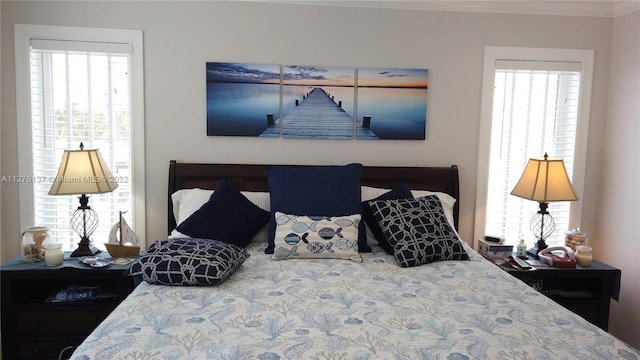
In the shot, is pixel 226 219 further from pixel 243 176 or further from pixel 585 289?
pixel 585 289

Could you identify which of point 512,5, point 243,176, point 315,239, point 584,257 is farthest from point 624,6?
point 243,176

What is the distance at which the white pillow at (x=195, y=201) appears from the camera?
286cm

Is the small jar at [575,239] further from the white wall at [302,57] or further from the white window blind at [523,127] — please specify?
the white wall at [302,57]

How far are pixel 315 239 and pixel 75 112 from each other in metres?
1.84

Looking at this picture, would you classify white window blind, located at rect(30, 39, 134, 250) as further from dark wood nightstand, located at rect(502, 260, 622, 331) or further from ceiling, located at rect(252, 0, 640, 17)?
dark wood nightstand, located at rect(502, 260, 622, 331)

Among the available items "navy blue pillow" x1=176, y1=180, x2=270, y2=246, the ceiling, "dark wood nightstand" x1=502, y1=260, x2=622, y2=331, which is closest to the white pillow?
"navy blue pillow" x1=176, y1=180, x2=270, y2=246

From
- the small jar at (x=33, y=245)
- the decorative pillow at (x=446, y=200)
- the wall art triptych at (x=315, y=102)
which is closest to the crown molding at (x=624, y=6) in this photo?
the wall art triptych at (x=315, y=102)

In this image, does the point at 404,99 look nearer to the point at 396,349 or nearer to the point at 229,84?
the point at 229,84

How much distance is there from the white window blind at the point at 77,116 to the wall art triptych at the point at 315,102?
0.60 m

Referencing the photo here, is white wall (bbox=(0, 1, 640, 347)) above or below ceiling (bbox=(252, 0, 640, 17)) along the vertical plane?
below

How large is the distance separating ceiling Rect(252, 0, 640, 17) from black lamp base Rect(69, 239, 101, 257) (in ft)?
6.58

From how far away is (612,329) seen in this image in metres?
3.25

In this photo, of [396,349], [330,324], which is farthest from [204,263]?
[396,349]

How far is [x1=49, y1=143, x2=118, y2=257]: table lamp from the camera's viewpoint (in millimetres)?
2732
